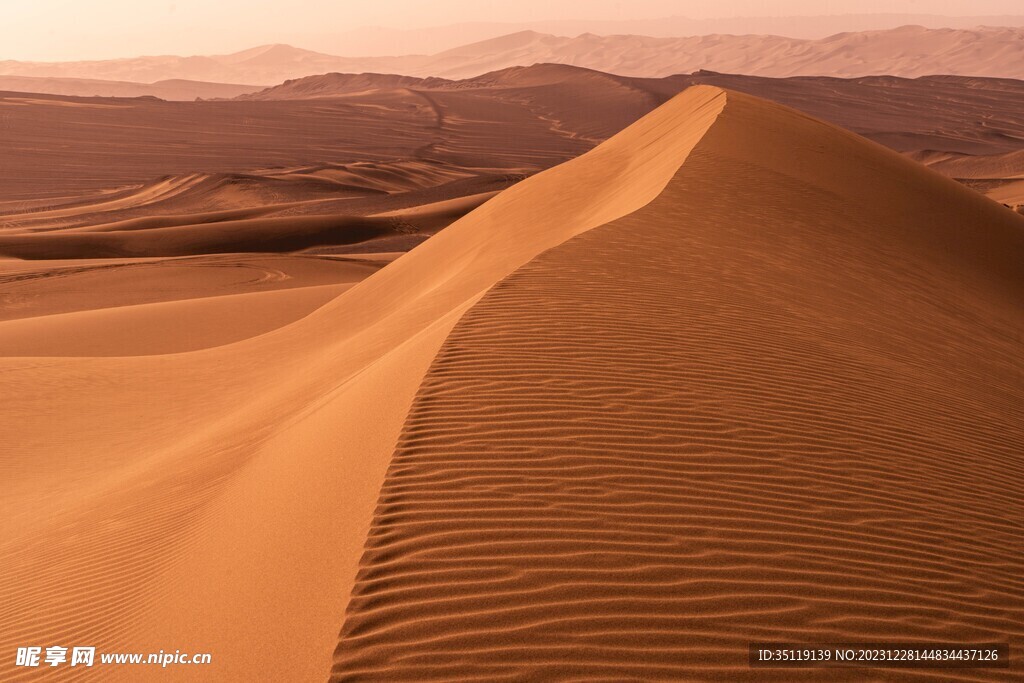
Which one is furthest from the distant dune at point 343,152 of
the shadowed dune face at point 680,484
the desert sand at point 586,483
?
the shadowed dune face at point 680,484

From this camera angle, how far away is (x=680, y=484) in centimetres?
425

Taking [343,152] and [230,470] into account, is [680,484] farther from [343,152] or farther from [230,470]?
[343,152]

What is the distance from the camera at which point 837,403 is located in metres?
5.44

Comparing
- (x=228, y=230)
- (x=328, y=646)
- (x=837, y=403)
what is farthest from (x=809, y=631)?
(x=228, y=230)

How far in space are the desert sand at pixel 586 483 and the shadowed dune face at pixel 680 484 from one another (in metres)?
0.02

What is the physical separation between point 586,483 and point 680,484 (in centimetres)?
45

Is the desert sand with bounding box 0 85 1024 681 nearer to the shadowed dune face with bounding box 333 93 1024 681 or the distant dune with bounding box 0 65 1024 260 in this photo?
the shadowed dune face with bounding box 333 93 1024 681

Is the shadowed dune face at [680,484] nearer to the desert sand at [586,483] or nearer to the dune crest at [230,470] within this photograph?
the desert sand at [586,483]

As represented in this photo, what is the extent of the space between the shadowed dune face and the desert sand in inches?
0.7

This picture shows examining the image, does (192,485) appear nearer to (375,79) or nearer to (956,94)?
(956,94)

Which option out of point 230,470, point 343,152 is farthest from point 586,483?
point 343,152

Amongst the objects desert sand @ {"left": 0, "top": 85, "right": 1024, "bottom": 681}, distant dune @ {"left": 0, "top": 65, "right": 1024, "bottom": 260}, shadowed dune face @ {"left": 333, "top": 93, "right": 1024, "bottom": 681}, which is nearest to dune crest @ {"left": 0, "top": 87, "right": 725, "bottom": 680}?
desert sand @ {"left": 0, "top": 85, "right": 1024, "bottom": 681}

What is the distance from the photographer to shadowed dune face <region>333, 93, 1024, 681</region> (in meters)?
3.33

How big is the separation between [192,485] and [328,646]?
3844 mm
